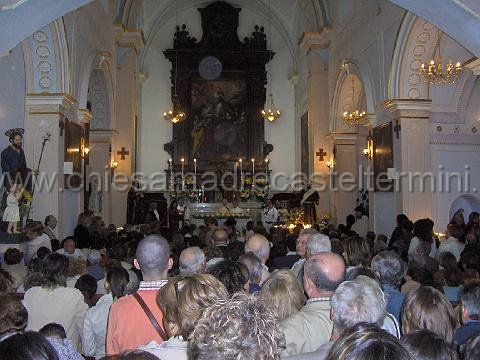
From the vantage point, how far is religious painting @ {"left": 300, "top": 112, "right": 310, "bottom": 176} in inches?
830

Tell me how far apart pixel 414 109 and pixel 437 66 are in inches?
65.7

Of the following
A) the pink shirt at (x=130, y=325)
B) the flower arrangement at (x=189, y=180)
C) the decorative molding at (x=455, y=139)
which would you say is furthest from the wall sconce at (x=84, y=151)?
the pink shirt at (x=130, y=325)

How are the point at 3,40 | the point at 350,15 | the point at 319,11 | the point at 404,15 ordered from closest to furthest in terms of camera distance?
1. the point at 3,40
2. the point at 404,15
3. the point at 350,15
4. the point at 319,11

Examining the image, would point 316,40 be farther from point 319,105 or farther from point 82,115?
point 82,115

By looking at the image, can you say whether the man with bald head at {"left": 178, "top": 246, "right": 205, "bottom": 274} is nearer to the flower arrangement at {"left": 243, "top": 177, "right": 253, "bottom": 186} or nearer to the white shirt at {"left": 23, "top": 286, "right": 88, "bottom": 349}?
the white shirt at {"left": 23, "top": 286, "right": 88, "bottom": 349}

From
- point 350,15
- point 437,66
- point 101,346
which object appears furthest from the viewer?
point 350,15

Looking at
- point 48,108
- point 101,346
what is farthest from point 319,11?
point 101,346

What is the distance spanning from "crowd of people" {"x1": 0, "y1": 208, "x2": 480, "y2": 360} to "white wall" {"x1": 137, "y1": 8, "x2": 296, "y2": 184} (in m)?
17.2

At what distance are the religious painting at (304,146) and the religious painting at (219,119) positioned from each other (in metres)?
2.44

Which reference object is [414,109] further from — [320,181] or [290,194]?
[290,194]

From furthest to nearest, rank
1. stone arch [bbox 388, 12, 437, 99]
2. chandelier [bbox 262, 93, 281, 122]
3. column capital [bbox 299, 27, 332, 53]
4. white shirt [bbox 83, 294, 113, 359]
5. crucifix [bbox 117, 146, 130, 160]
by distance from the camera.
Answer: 1. chandelier [bbox 262, 93, 281, 122]
2. column capital [bbox 299, 27, 332, 53]
3. crucifix [bbox 117, 146, 130, 160]
4. stone arch [bbox 388, 12, 437, 99]
5. white shirt [bbox 83, 294, 113, 359]

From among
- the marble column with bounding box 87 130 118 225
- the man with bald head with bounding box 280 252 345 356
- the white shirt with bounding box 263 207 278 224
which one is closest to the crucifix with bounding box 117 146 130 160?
the marble column with bounding box 87 130 118 225

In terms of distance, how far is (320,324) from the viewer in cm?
327

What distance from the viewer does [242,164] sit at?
23.1m
